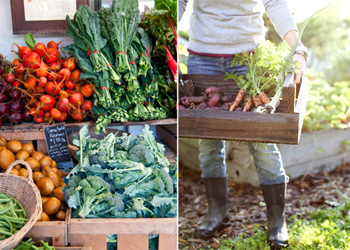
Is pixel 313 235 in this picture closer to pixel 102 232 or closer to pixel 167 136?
pixel 167 136

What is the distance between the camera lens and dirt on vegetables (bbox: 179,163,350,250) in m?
2.82

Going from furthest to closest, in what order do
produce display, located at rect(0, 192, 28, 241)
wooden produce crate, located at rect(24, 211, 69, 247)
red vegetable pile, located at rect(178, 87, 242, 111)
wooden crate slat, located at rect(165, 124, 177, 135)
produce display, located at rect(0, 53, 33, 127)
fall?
1. wooden crate slat, located at rect(165, 124, 177, 135)
2. produce display, located at rect(0, 53, 33, 127)
3. red vegetable pile, located at rect(178, 87, 242, 111)
4. wooden produce crate, located at rect(24, 211, 69, 247)
5. produce display, located at rect(0, 192, 28, 241)

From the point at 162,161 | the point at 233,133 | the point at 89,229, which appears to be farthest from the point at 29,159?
the point at 233,133

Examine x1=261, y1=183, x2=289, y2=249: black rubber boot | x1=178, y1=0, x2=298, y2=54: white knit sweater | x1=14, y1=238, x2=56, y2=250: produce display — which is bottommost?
x1=261, y1=183, x2=289, y2=249: black rubber boot

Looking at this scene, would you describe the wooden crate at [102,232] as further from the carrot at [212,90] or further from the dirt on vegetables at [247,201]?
the carrot at [212,90]

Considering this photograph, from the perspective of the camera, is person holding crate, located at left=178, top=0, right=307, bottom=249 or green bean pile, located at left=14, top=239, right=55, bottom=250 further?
person holding crate, located at left=178, top=0, right=307, bottom=249

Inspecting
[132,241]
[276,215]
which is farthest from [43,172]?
[276,215]

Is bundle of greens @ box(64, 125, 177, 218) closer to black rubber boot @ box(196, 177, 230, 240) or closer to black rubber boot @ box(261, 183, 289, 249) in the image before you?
black rubber boot @ box(196, 177, 230, 240)

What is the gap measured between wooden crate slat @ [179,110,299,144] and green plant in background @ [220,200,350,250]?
885 mm

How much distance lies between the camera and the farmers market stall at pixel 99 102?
214 centimetres

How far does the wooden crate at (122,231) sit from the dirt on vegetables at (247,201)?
2.05 feet

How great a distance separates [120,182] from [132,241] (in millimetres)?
308

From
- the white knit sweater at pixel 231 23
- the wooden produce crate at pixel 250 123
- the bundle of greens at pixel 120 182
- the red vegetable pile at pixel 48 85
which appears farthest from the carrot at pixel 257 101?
the red vegetable pile at pixel 48 85

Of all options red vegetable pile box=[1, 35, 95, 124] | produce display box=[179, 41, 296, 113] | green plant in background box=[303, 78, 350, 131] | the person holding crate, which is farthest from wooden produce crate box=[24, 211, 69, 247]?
green plant in background box=[303, 78, 350, 131]
